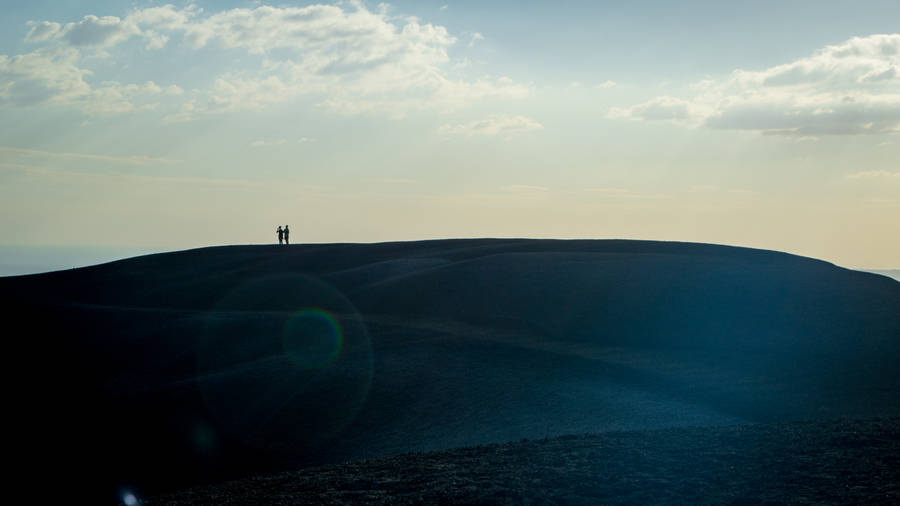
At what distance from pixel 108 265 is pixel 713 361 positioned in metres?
54.3

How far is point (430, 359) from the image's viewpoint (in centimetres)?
2680

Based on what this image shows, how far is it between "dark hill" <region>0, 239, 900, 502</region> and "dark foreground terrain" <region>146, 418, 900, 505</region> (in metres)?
3.28

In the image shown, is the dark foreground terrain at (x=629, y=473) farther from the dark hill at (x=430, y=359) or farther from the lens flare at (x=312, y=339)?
the lens flare at (x=312, y=339)

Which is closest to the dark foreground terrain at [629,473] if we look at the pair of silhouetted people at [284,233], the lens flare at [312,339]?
the lens flare at [312,339]

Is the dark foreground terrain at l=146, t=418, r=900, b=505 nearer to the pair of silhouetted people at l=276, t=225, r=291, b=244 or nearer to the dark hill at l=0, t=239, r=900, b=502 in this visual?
the dark hill at l=0, t=239, r=900, b=502

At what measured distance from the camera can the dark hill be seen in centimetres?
2016

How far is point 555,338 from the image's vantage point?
3120 cm

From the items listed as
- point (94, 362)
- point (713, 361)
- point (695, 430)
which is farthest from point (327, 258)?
point (695, 430)

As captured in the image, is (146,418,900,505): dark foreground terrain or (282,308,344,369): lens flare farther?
(282,308,344,369): lens flare

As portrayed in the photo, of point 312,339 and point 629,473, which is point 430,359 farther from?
point 629,473

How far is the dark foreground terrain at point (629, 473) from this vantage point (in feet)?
39.6

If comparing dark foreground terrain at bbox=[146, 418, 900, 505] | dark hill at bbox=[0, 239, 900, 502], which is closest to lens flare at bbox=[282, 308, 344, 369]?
dark hill at bbox=[0, 239, 900, 502]

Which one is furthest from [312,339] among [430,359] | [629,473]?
[629,473]

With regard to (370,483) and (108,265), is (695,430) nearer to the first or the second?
(370,483)
